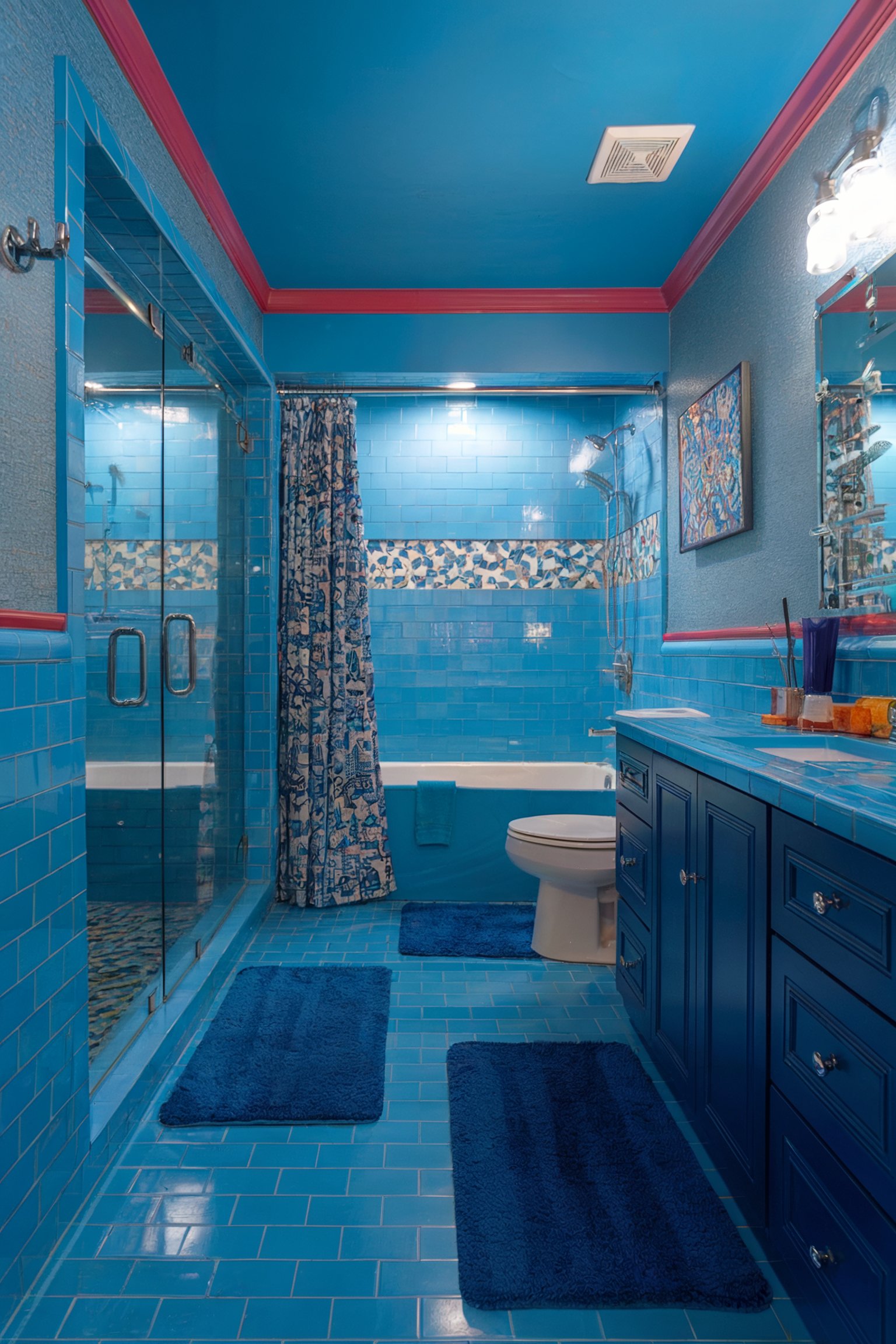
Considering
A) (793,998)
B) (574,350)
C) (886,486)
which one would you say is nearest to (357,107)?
(574,350)

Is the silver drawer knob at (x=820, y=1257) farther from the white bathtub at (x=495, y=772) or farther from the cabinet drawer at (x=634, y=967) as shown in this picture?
the white bathtub at (x=495, y=772)

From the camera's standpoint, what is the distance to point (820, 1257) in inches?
45.0

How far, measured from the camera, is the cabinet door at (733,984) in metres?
1.40

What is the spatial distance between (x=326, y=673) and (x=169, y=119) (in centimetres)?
199

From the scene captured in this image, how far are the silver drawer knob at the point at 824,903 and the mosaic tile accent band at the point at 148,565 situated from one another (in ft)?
4.88

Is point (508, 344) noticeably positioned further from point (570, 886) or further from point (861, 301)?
point (570, 886)

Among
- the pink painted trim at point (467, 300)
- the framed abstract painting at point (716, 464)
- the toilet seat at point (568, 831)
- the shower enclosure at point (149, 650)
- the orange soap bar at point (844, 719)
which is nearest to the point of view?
the orange soap bar at point (844, 719)

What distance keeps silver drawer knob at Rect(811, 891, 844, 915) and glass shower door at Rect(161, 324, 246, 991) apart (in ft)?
5.90

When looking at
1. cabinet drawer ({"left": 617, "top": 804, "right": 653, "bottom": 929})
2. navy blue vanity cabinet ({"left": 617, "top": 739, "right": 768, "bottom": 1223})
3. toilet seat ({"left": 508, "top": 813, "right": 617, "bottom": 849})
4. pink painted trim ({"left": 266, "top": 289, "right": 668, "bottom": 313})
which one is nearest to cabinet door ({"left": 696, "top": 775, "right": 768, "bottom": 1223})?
navy blue vanity cabinet ({"left": 617, "top": 739, "right": 768, "bottom": 1223})

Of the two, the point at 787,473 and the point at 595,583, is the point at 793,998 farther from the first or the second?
the point at 595,583

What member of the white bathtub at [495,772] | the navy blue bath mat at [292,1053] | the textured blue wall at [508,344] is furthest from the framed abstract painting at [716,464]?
the navy blue bath mat at [292,1053]

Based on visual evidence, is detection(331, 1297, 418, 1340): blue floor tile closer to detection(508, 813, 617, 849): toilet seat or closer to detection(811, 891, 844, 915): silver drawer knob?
detection(811, 891, 844, 915): silver drawer knob

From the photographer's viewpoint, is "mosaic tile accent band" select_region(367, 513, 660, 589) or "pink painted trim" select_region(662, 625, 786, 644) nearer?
"pink painted trim" select_region(662, 625, 786, 644)

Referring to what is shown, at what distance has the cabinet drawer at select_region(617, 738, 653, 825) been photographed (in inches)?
83.1
